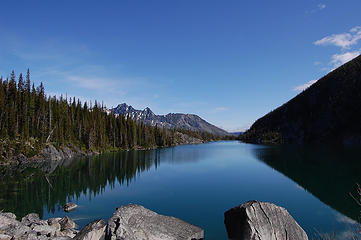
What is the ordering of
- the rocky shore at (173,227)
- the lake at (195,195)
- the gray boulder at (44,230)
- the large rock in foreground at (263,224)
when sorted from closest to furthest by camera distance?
the large rock in foreground at (263,224), the rocky shore at (173,227), the gray boulder at (44,230), the lake at (195,195)

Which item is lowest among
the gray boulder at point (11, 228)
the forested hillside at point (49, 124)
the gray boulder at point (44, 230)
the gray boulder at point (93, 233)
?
the gray boulder at point (44, 230)

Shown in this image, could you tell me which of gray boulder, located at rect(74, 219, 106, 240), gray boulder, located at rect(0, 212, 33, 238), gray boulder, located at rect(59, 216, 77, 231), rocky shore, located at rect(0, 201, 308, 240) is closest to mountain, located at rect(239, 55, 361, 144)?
rocky shore, located at rect(0, 201, 308, 240)

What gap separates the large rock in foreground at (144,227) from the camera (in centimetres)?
1253

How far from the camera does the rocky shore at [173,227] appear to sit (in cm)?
1212

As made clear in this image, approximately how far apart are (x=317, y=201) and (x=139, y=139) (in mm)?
115965

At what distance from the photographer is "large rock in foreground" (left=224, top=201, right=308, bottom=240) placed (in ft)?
39.0

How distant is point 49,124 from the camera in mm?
86062

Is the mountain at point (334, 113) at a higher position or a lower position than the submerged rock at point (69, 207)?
higher

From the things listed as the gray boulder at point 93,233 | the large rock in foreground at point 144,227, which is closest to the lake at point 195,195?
the large rock in foreground at point 144,227

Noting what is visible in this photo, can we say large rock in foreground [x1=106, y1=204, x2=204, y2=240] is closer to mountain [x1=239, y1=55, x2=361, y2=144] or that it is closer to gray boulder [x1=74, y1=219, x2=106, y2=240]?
gray boulder [x1=74, y1=219, x2=106, y2=240]

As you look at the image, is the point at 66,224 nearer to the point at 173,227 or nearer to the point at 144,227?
the point at 144,227

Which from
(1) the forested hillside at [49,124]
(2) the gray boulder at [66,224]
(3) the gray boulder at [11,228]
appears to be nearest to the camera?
(3) the gray boulder at [11,228]

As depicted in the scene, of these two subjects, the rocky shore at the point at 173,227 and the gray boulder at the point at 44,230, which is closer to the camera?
the rocky shore at the point at 173,227

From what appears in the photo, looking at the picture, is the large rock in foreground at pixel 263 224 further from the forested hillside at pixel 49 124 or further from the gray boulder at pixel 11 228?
the forested hillside at pixel 49 124
